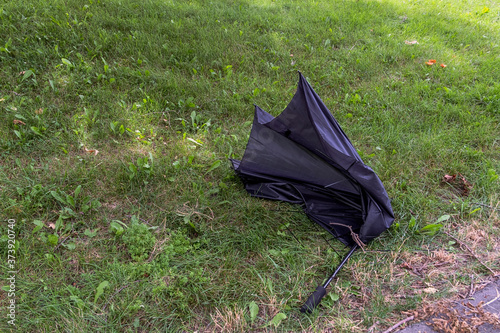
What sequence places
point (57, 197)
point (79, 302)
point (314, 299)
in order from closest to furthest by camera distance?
1. point (79, 302)
2. point (314, 299)
3. point (57, 197)

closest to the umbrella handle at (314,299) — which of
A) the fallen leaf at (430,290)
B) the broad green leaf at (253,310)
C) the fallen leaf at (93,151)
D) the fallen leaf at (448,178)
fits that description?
the broad green leaf at (253,310)

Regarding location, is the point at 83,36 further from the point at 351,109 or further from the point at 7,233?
the point at 351,109

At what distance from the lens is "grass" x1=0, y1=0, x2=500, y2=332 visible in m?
2.15

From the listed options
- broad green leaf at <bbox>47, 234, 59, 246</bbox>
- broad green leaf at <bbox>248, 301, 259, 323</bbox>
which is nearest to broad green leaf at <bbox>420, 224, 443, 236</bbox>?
broad green leaf at <bbox>248, 301, 259, 323</bbox>

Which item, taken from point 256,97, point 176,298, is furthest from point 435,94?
point 176,298

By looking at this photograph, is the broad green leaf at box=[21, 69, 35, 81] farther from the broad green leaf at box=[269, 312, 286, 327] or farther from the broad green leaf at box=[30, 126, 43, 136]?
the broad green leaf at box=[269, 312, 286, 327]

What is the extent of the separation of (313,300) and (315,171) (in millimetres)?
1012

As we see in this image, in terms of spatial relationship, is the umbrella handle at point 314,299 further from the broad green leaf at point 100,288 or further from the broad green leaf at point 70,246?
the broad green leaf at point 70,246

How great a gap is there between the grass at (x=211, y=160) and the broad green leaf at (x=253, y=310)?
11 millimetres

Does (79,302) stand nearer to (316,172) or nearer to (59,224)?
(59,224)

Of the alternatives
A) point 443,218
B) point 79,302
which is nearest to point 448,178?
point 443,218

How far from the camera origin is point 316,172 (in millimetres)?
2688

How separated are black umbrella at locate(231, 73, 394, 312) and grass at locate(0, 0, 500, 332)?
0.16m

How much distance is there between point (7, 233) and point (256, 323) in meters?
1.92
